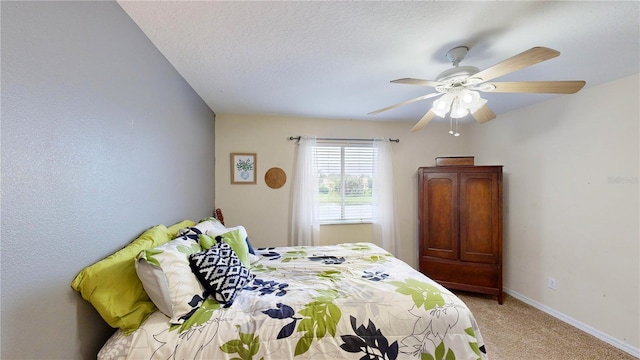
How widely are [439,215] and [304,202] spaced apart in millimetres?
1771

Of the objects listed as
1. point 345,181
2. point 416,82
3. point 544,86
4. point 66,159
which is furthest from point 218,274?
point 345,181

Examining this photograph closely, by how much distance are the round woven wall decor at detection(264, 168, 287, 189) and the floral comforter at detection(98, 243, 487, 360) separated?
1.81 metres

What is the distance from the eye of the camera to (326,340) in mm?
1208

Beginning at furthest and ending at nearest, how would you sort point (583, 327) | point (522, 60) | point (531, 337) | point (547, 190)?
1. point (547, 190)
2. point (583, 327)
3. point (531, 337)
4. point (522, 60)

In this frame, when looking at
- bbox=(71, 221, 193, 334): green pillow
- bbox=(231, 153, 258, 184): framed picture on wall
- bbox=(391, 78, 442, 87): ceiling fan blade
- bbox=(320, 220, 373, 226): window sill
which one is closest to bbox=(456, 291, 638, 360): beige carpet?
bbox=(320, 220, 373, 226): window sill

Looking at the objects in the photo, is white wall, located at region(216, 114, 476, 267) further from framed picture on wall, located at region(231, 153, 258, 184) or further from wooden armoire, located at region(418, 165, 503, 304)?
wooden armoire, located at region(418, 165, 503, 304)

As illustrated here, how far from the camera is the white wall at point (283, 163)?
3287mm

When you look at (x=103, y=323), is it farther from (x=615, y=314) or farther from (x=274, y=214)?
(x=615, y=314)

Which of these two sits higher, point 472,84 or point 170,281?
point 472,84

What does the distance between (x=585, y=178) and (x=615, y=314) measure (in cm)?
121

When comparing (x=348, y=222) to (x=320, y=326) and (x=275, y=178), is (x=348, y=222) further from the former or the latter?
(x=320, y=326)

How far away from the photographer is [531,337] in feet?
7.16

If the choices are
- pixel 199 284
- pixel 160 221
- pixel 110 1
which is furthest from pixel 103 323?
pixel 110 1

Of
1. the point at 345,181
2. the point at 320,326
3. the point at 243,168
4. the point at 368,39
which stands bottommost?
the point at 320,326
